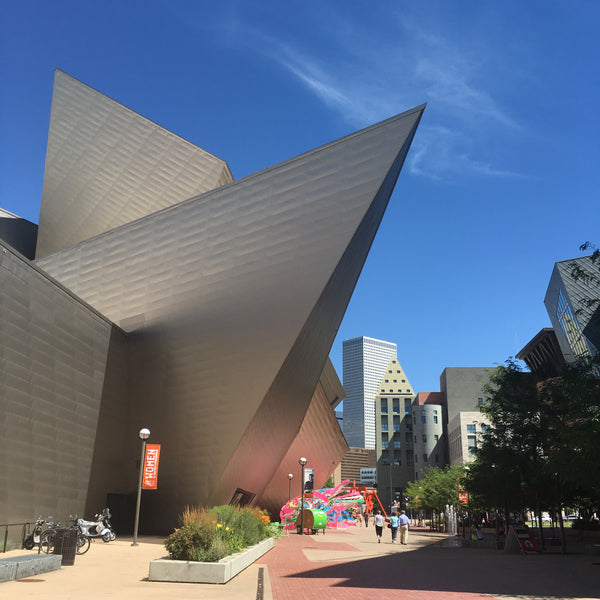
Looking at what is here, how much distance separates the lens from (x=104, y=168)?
30812mm

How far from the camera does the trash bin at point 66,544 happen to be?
39.6ft

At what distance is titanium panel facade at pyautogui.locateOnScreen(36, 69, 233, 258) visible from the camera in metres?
29.6

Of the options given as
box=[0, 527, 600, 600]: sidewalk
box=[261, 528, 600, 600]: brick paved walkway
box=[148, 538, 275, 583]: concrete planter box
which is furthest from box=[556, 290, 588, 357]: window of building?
box=[148, 538, 275, 583]: concrete planter box

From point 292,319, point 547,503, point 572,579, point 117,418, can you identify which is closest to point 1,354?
point 117,418

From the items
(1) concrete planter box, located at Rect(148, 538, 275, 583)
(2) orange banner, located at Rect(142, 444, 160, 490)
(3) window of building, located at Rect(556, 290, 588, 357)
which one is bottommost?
(1) concrete planter box, located at Rect(148, 538, 275, 583)

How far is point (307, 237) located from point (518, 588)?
13.4 meters

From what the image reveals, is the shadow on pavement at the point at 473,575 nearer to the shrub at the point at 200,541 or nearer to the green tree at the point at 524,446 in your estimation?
the shrub at the point at 200,541

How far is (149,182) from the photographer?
2980cm

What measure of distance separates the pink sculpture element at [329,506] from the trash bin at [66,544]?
74.9ft

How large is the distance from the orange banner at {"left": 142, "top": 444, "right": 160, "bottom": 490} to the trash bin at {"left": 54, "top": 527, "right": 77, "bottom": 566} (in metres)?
6.41

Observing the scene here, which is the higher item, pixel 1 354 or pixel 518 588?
pixel 1 354

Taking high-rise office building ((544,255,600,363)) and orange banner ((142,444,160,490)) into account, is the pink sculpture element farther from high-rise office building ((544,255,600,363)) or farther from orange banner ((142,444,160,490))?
high-rise office building ((544,255,600,363))

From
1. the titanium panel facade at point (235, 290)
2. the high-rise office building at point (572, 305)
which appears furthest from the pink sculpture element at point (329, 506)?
the high-rise office building at point (572, 305)

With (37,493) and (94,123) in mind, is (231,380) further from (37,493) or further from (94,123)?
(94,123)
